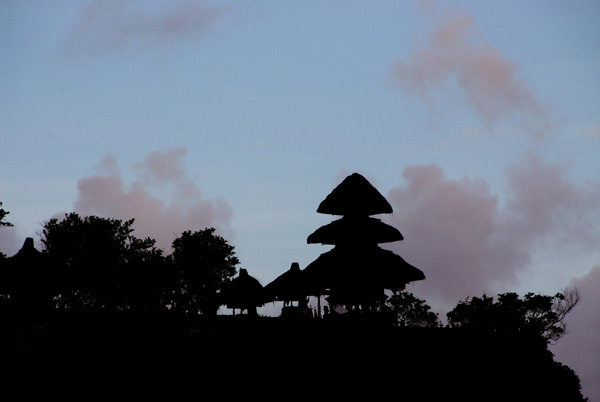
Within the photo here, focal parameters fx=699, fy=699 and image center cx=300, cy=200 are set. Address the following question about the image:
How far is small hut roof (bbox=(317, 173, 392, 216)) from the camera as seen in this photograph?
1947cm

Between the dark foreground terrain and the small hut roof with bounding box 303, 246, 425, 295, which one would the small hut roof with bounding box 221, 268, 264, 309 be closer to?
the small hut roof with bounding box 303, 246, 425, 295

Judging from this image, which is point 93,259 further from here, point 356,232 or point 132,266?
point 356,232

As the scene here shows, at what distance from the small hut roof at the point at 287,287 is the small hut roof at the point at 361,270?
30.8 ft

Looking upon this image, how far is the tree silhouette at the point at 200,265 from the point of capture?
5225 cm

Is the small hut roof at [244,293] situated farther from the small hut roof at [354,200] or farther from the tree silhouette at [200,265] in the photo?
the tree silhouette at [200,265]

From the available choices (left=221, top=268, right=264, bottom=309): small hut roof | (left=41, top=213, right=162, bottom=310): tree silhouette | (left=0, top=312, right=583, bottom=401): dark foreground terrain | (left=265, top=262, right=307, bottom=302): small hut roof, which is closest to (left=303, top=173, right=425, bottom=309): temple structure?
(left=0, top=312, right=583, bottom=401): dark foreground terrain

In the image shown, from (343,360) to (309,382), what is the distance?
1.19 m

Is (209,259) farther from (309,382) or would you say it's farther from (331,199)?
(309,382)

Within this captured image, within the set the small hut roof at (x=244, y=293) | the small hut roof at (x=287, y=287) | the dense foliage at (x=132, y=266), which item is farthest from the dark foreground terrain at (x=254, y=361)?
the dense foliage at (x=132, y=266)

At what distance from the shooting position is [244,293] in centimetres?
3228

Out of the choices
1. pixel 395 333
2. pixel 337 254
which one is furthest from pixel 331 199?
pixel 395 333

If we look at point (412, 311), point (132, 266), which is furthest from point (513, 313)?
point (132, 266)

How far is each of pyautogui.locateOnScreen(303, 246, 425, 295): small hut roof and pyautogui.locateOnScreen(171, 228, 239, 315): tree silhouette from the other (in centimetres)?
3422

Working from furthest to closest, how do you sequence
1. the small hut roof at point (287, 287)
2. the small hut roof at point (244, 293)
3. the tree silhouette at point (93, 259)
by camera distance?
the tree silhouette at point (93, 259)
the small hut roof at point (244, 293)
the small hut roof at point (287, 287)
